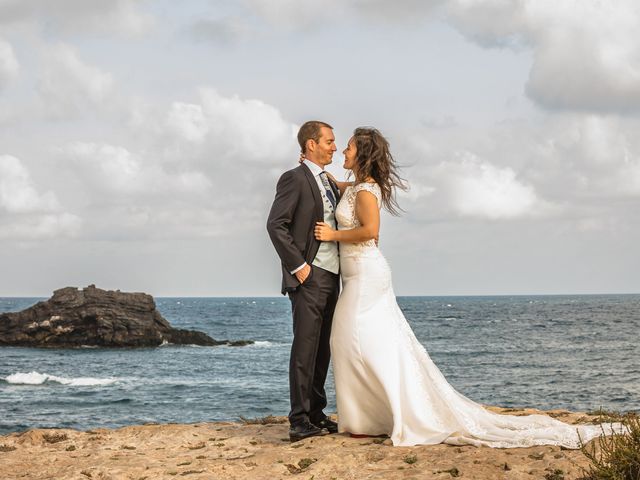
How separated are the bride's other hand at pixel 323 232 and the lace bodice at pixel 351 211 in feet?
0.54

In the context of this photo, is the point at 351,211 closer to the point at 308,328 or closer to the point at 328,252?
the point at 328,252

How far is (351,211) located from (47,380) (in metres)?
37.3

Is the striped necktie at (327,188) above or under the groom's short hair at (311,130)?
under

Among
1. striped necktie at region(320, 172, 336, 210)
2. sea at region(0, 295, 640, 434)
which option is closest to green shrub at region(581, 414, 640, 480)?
striped necktie at region(320, 172, 336, 210)

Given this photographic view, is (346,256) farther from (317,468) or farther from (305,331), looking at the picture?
(317,468)

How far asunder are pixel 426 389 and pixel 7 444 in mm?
5060

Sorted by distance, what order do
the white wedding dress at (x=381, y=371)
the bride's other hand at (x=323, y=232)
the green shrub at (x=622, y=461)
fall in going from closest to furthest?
the green shrub at (x=622, y=461) < the white wedding dress at (x=381, y=371) < the bride's other hand at (x=323, y=232)

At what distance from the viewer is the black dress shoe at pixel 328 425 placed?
8109 millimetres

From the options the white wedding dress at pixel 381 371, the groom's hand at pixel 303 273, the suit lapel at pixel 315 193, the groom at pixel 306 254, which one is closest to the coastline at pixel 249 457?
the white wedding dress at pixel 381 371

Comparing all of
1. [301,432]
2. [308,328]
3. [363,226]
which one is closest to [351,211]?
[363,226]

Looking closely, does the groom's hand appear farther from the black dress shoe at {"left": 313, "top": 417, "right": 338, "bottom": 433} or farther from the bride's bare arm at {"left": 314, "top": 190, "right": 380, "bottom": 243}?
the black dress shoe at {"left": 313, "top": 417, "right": 338, "bottom": 433}

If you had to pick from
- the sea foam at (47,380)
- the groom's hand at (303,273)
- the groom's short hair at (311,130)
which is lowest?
the sea foam at (47,380)

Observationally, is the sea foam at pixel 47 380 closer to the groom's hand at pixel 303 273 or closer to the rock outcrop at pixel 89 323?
the rock outcrop at pixel 89 323

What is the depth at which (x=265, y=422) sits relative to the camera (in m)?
9.60
